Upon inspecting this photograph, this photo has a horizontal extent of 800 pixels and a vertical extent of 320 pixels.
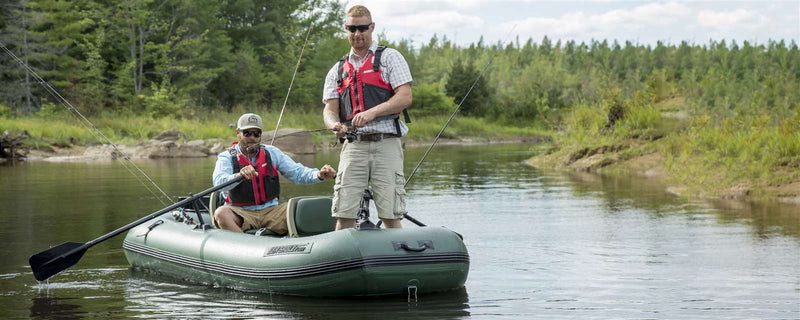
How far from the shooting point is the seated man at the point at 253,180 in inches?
283

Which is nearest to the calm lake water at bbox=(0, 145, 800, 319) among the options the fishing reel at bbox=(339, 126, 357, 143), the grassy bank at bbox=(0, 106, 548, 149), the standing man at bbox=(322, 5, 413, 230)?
the standing man at bbox=(322, 5, 413, 230)

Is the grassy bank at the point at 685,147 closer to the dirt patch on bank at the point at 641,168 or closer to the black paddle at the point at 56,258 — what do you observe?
the dirt patch on bank at the point at 641,168

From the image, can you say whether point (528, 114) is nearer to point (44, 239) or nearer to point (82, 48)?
point (82, 48)

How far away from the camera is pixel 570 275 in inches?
290

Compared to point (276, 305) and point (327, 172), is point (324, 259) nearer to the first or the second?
point (276, 305)

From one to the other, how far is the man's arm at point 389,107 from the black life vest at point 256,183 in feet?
4.83

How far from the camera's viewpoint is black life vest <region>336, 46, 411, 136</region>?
20.2 feet

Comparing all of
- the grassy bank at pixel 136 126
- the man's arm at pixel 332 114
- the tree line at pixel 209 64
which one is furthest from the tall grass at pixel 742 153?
the grassy bank at pixel 136 126

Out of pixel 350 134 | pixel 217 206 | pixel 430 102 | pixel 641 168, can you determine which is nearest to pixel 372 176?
pixel 350 134

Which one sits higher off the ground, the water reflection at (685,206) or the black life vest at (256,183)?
the black life vest at (256,183)

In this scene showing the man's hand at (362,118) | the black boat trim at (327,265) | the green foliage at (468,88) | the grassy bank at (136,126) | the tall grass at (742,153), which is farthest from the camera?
the green foliage at (468,88)

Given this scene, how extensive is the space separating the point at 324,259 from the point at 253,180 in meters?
1.37

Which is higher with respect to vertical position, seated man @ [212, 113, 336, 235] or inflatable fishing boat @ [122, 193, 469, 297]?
seated man @ [212, 113, 336, 235]

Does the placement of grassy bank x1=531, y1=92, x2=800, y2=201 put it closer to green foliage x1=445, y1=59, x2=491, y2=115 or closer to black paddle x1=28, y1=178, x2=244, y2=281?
black paddle x1=28, y1=178, x2=244, y2=281
